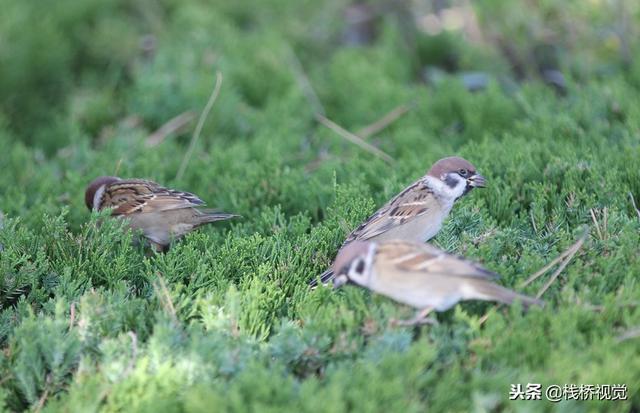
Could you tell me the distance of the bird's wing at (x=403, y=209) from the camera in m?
4.16

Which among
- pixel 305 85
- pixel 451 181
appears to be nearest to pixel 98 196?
pixel 451 181

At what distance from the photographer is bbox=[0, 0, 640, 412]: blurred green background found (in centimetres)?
298

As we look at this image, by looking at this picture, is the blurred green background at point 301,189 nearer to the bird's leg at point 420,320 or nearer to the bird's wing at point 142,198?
the bird's leg at point 420,320

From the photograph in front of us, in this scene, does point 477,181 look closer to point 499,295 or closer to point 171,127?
point 499,295

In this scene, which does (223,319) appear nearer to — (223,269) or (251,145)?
(223,269)

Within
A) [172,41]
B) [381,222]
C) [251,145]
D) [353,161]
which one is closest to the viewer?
[381,222]

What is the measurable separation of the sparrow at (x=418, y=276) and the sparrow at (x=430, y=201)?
2.54ft

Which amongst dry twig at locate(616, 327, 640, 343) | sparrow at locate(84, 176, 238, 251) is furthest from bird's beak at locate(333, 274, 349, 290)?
sparrow at locate(84, 176, 238, 251)

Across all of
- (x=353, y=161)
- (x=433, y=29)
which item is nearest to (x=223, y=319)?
(x=353, y=161)

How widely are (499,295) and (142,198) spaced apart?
235 cm

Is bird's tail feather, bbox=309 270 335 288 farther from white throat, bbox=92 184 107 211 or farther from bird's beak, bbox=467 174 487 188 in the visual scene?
white throat, bbox=92 184 107 211

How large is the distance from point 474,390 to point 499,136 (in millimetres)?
3299

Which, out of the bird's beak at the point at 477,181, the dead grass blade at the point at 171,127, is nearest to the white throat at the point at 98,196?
the dead grass blade at the point at 171,127

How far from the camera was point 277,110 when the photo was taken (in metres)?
6.55
